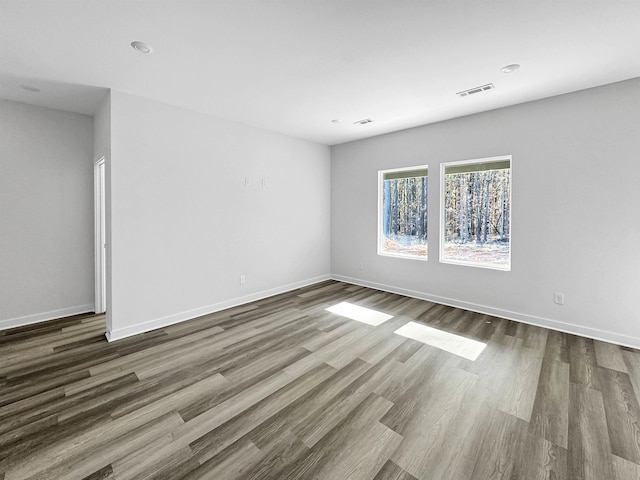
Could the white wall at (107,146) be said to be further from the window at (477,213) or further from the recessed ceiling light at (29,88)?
the window at (477,213)

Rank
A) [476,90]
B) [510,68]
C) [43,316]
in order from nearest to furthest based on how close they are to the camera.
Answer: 1. [510,68]
2. [476,90]
3. [43,316]

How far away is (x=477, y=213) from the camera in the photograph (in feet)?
13.4

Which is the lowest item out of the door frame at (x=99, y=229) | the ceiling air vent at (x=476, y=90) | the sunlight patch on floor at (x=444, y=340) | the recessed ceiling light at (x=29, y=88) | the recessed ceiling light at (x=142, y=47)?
the sunlight patch on floor at (x=444, y=340)

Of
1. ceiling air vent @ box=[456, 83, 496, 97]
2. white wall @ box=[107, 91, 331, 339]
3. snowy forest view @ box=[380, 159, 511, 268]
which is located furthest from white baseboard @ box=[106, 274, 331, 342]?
ceiling air vent @ box=[456, 83, 496, 97]

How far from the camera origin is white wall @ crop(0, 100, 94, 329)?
11.2ft

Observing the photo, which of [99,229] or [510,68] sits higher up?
[510,68]

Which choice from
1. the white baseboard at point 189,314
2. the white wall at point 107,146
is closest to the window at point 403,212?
the white baseboard at point 189,314

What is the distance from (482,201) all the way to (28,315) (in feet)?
20.7

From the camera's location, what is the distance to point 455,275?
4.21 meters

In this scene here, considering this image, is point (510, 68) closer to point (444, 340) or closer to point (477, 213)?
point (477, 213)

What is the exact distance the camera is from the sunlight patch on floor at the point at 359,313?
371 centimetres

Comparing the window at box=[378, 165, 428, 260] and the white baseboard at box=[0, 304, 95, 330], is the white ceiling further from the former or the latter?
the white baseboard at box=[0, 304, 95, 330]

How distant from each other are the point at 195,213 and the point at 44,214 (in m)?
1.91

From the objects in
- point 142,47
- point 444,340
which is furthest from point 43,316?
point 444,340
